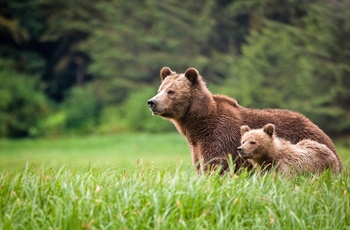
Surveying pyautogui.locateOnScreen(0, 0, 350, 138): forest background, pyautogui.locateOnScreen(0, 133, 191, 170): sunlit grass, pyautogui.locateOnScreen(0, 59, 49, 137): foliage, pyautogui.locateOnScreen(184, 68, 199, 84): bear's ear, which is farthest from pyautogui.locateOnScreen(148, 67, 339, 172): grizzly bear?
pyautogui.locateOnScreen(0, 59, 49, 137): foliage

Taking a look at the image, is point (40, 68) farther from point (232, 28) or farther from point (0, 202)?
point (0, 202)

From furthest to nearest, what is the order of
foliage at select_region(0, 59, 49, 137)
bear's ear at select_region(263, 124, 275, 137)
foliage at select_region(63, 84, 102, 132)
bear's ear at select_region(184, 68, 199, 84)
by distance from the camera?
foliage at select_region(63, 84, 102, 132), foliage at select_region(0, 59, 49, 137), bear's ear at select_region(184, 68, 199, 84), bear's ear at select_region(263, 124, 275, 137)

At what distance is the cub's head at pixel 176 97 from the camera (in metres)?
6.42

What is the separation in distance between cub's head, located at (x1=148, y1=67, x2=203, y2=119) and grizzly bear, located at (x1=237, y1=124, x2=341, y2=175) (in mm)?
Result: 723

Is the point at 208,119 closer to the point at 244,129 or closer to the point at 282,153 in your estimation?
the point at 244,129

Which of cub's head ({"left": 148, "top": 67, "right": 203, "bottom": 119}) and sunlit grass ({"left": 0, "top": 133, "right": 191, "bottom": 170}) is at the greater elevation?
cub's head ({"left": 148, "top": 67, "right": 203, "bottom": 119})

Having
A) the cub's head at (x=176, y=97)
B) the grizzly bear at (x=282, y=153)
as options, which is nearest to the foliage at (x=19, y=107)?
the cub's head at (x=176, y=97)

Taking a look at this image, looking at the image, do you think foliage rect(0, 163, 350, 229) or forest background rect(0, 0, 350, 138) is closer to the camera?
foliage rect(0, 163, 350, 229)

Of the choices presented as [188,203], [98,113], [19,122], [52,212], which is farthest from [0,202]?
[98,113]

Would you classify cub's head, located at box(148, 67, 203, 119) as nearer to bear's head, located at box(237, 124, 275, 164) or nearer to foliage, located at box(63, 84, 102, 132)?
bear's head, located at box(237, 124, 275, 164)

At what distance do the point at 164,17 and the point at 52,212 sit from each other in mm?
24535

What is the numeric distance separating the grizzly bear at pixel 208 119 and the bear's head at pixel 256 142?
0.88ft

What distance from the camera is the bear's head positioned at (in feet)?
19.5

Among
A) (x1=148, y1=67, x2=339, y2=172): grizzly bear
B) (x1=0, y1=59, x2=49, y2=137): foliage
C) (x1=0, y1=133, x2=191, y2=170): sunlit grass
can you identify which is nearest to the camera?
(x1=148, y1=67, x2=339, y2=172): grizzly bear
